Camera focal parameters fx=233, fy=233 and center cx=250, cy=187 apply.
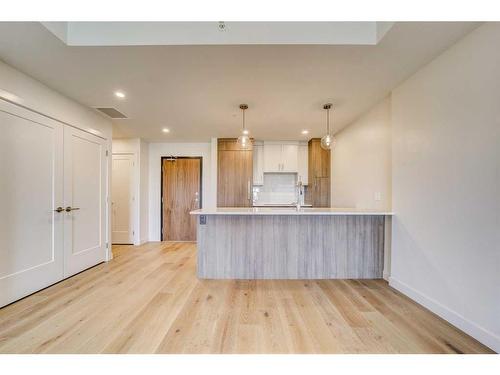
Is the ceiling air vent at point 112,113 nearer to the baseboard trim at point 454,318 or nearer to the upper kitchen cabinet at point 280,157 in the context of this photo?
the upper kitchen cabinet at point 280,157

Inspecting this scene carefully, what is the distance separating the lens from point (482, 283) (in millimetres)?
1751

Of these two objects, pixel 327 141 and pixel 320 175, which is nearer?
pixel 327 141

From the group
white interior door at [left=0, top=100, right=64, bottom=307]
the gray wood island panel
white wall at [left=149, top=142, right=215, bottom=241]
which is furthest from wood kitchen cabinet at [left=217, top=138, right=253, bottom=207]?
white interior door at [left=0, top=100, right=64, bottom=307]

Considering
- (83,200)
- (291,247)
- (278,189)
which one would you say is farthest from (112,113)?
(278,189)

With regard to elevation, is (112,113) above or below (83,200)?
above

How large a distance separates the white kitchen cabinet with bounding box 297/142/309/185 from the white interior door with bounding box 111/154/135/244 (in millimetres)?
3794

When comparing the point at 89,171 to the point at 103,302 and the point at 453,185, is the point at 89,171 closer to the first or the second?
the point at 103,302

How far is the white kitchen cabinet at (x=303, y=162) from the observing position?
544 centimetres

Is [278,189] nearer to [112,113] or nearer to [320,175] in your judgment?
[320,175]

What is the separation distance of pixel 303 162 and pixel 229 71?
3.47 meters

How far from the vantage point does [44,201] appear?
2.76 metres

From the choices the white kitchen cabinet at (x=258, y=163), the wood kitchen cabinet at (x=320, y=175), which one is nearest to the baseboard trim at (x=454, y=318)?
the wood kitchen cabinet at (x=320, y=175)
